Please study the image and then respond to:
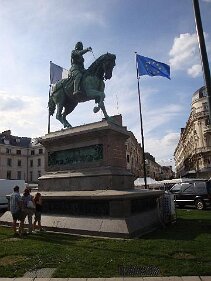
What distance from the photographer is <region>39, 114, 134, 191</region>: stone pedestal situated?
13.6 m

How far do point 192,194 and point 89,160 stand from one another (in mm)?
14126

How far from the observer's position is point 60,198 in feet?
42.5

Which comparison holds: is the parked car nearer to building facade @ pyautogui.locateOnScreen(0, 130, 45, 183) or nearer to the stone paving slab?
the stone paving slab

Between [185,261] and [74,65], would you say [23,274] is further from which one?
[74,65]

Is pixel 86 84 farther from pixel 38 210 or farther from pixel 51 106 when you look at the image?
pixel 38 210

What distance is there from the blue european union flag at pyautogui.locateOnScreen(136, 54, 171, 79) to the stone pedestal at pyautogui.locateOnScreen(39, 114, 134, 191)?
11.1 m

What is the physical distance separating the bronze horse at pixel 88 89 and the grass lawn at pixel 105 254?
6480 millimetres

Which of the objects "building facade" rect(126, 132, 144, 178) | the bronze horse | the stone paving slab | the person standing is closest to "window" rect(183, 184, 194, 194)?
the bronze horse

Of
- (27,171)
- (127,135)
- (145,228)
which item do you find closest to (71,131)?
(127,135)

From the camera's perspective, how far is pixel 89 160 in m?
14.4

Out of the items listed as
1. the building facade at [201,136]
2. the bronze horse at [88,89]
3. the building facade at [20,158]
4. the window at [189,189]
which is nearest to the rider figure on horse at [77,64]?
the bronze horse at [88,89]

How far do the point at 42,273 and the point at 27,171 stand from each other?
81.7 meters

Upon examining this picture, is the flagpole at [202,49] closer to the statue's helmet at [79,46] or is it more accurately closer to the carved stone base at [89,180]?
the carved stone base at [89,180]

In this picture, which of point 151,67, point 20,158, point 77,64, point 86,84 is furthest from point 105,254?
point 20,158
